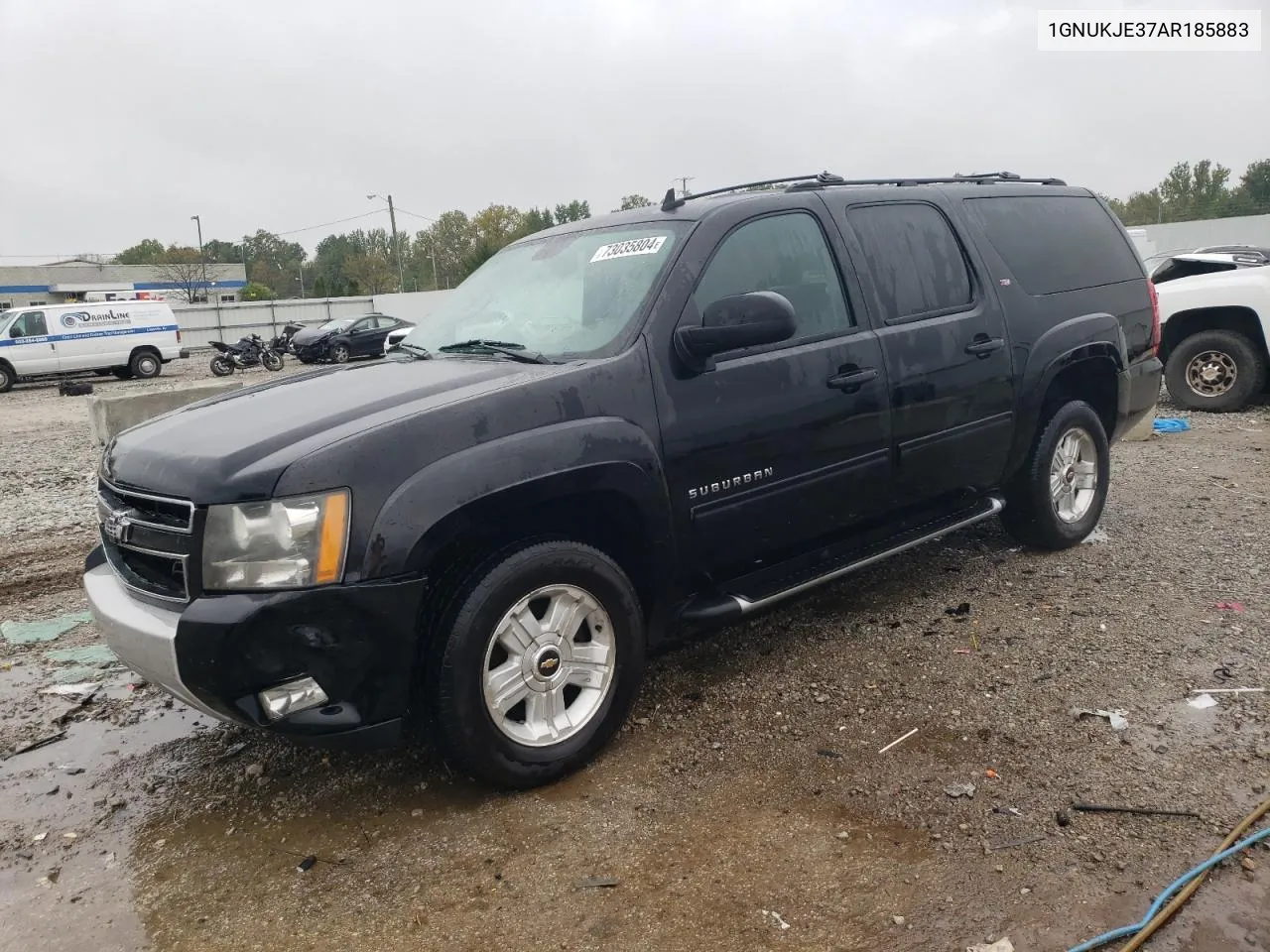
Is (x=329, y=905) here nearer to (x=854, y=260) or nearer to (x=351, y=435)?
(x=351, y=435)

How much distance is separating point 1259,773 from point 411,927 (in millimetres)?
2579

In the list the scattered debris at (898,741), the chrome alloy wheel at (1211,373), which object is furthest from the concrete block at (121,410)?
the chrome alloy wheel at (1211,373)

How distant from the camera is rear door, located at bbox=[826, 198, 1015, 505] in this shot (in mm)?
4039

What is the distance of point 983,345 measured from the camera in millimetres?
4402

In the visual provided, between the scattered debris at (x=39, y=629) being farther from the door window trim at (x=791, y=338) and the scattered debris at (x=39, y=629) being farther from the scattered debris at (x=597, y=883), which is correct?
the door window trim at (x=791, y=338)

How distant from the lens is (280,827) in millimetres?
3031

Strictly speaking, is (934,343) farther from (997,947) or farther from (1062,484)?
(997,947)

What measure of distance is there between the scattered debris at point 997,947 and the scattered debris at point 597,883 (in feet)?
3.04

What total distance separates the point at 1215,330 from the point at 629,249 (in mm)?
8439

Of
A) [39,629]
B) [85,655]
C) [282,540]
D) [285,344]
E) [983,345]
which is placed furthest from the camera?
[285,344]

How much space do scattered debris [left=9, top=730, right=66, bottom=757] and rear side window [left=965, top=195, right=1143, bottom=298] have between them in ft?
15.1

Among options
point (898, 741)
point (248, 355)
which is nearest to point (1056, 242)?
point (898, 741)

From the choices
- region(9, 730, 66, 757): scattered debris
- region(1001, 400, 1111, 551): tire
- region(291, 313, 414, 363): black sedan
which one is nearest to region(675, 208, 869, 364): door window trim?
region(1001, 400, 1111, 551): tire

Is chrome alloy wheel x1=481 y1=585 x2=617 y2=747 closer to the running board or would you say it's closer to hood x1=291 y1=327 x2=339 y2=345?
the running board
